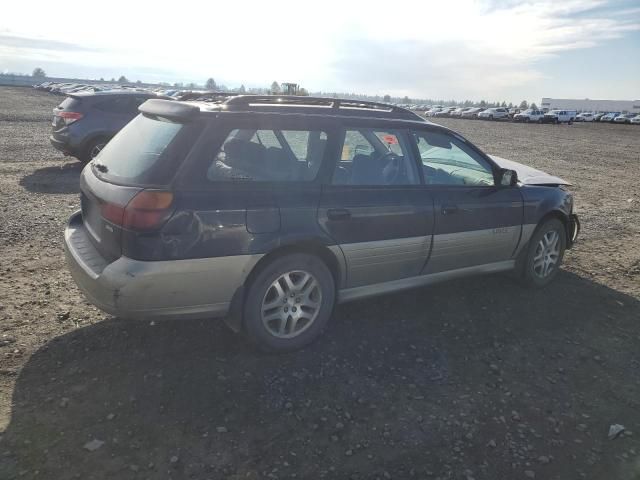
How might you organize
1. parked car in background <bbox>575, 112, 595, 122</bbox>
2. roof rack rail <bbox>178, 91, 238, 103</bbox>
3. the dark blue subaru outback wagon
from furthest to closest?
1. parked car in background <bbox>575, 112, 595, 122</bbox>
2. roof rack rail <bbox>178, 91, 238, 103</bbox>
3. the dark blue subaru outback wagon

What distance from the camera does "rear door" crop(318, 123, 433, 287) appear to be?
12.1 feet

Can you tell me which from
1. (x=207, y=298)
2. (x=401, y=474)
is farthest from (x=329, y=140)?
(x=401, y=474)

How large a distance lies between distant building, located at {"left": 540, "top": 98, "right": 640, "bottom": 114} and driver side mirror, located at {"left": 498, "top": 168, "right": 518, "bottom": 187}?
128 m

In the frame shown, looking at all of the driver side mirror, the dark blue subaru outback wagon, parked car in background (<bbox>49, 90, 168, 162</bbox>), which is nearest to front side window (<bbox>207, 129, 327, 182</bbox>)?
the dark blue subaru outback wagon

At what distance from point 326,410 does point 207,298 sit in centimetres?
107

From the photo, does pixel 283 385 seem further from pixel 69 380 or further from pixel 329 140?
pixel 329 140

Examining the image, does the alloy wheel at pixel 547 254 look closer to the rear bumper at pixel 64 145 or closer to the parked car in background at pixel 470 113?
the rear bumper at pixel 64 145

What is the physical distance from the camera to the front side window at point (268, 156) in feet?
10.8

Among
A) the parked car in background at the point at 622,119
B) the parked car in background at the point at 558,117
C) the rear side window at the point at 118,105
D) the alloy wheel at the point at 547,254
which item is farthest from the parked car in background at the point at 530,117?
the alloy wheel at the point at 547,254

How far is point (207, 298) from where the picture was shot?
3.23 metres

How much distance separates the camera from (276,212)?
334 centimetres

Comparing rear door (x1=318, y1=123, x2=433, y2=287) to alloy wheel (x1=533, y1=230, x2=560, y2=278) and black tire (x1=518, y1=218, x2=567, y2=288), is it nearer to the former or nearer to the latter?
black tire (x1=518, y1=218, x2=567, y2=288)

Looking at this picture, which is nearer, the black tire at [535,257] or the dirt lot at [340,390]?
the dirt lot at [340,390]

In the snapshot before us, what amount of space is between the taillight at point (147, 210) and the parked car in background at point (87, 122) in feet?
24.1
